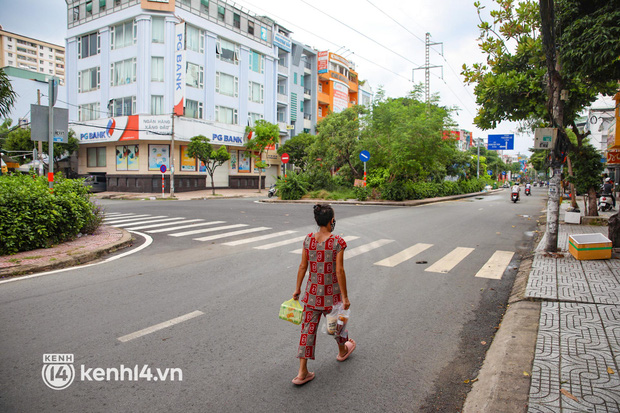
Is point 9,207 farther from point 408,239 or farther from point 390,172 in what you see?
point 390,172

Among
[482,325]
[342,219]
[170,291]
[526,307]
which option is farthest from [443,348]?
[342,219]

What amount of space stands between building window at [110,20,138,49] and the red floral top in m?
39.2

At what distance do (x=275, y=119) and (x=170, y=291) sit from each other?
4354cm

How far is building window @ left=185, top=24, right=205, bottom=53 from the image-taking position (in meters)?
37.2

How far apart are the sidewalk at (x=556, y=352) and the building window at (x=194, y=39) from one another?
38.2 meters

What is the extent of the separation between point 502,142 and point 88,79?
45.2 metres

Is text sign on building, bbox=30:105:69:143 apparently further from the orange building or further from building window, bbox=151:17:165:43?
the orange building

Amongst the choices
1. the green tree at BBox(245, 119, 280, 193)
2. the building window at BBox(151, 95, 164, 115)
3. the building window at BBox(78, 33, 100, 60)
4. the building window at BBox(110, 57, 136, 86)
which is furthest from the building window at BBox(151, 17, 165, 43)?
the green tree at BBox(245, 119, 280, 193)

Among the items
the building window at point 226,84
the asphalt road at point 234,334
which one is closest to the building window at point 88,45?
the building window at point 226,84

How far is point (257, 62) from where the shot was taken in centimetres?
4497

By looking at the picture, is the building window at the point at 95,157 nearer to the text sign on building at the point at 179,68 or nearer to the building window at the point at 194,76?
the text sign on building at the point at 179,68

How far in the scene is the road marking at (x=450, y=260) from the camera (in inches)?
298

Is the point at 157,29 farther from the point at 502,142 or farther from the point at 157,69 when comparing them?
the point at 502,142

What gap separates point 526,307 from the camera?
512 centimetres
